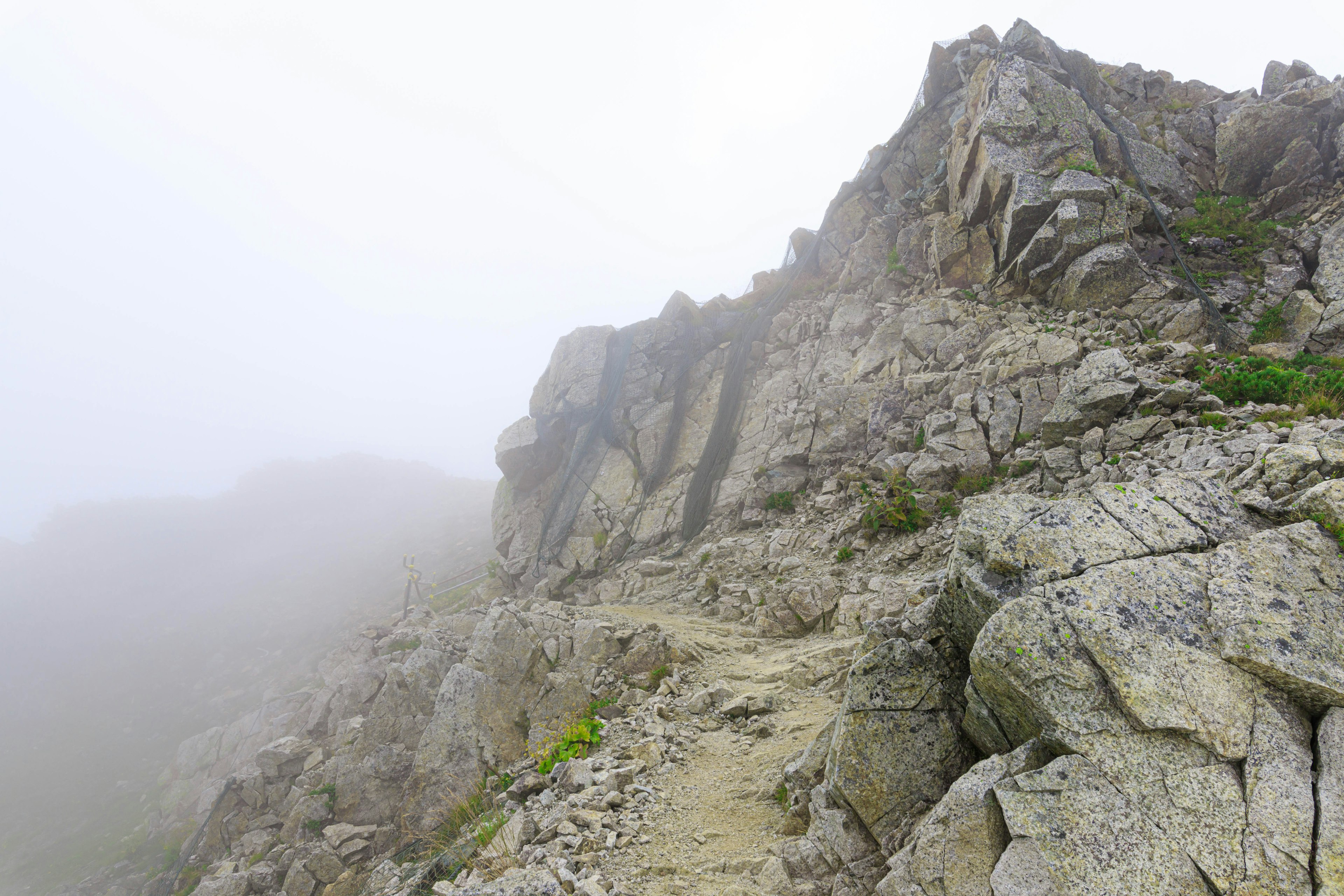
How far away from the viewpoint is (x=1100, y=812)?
349 centimetres

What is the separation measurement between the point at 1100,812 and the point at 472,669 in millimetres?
11347

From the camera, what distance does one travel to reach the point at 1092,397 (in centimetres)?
1147

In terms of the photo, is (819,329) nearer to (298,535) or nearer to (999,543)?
(999,543)

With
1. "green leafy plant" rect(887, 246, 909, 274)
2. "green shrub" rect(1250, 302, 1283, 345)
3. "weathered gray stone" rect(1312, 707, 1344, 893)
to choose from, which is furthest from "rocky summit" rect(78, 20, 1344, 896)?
"green leafy plant" rect(887, 246, 909, 274)

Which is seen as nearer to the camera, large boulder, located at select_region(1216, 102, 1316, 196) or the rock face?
the rock face

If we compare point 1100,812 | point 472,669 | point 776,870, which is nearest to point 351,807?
point 472,669

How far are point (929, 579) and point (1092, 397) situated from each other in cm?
577

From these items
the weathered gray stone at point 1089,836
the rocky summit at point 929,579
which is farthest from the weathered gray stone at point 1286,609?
the weathered gray stone at point 1089,836

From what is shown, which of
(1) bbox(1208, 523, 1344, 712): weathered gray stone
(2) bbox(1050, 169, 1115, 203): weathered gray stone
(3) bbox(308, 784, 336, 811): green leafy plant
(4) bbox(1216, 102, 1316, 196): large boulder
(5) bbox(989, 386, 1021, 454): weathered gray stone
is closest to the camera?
(1) bbox(1208, 523, 1344, 712): weathered gray stone

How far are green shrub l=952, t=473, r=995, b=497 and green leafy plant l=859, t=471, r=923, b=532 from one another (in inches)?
39.0

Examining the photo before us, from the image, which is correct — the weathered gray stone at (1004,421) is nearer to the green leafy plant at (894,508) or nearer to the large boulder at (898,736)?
the green leafy plant at (894,508)

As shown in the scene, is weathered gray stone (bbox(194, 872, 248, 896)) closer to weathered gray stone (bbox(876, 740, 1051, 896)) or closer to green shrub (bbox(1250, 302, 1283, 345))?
weathered gray stone (bbox(876, 740, 1051, 896))

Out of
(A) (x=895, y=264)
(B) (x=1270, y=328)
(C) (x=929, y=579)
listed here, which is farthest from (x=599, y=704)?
(A) (x=895, y=264)

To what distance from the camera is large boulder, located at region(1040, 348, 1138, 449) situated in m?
11.2
